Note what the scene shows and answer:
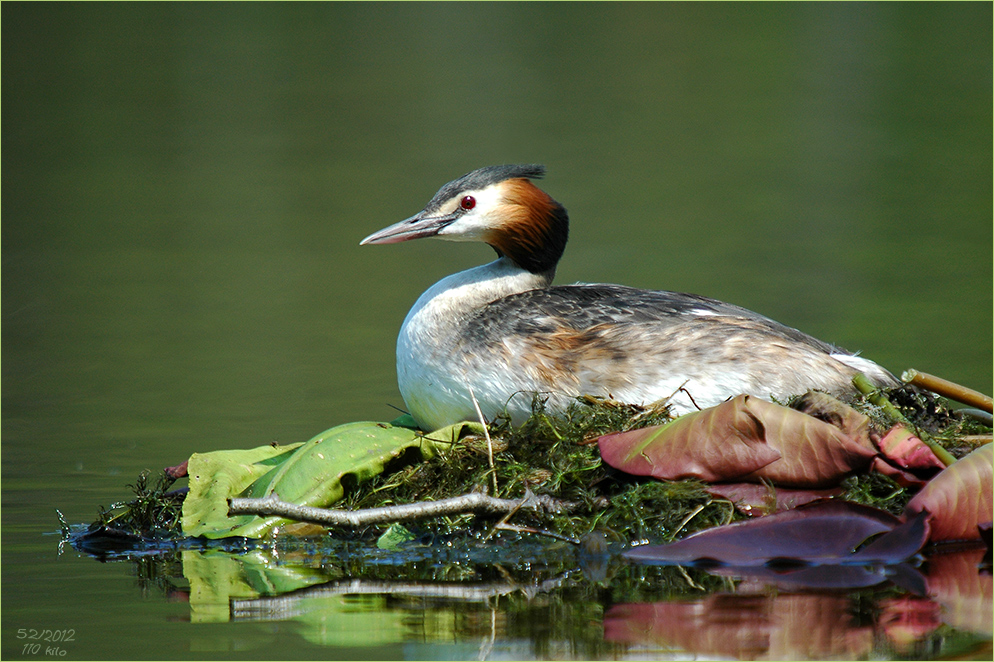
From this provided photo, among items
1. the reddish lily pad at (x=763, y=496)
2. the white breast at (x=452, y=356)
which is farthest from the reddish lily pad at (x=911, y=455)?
the white breast at (x=452, y=356)

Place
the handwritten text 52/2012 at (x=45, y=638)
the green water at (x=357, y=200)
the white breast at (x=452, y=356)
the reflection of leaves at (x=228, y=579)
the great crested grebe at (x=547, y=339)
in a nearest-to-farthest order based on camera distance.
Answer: the handwritten text 52/2012 at (x=45, y=638) → the reflection of leaves at (x=228, y=579) → the great crested grebe at (x=547, y=339) → the white breast at (x=452, y=356) → the green water at (x=357, y=200)

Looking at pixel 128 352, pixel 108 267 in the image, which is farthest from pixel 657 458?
pixel 108 267

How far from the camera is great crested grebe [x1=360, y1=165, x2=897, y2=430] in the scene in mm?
6156

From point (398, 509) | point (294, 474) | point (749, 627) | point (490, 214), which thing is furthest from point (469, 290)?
point (749, 627)

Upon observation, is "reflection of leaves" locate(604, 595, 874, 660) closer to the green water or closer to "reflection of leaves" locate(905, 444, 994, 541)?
the green water

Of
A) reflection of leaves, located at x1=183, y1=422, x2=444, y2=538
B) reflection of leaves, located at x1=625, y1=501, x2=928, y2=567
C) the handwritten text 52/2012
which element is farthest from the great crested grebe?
the handwritten text 52/2012

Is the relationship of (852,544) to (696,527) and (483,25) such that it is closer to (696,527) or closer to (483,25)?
(696,527)

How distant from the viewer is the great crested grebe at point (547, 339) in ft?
20.2

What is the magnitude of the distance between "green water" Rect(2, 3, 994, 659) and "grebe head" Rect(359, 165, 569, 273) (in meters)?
1.81

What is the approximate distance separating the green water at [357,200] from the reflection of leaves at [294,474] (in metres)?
0.62

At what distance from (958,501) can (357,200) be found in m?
14.3

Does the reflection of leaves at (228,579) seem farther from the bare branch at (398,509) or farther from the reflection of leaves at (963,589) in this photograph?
the reflection of leaves at (963,589)

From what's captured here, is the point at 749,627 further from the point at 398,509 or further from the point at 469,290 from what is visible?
the point at 469,290

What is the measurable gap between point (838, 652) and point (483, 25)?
37.7 m
